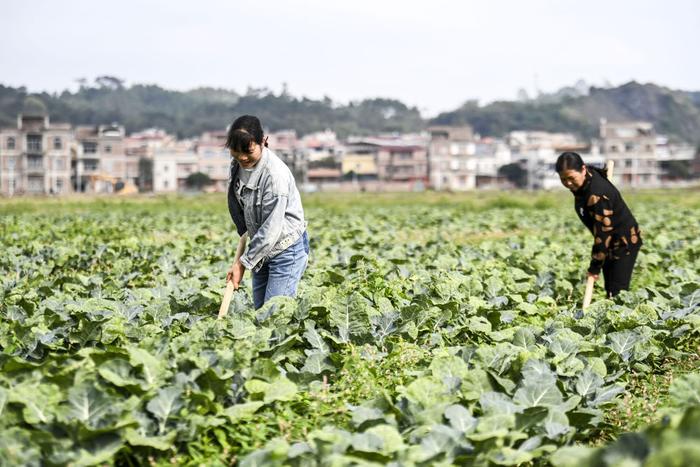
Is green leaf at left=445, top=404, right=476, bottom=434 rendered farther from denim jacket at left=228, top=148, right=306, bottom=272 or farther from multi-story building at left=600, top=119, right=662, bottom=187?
multi-story building at left=600, top=119, right=662, bottom=187

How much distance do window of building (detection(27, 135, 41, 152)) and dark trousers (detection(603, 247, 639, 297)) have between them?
74136 millimetres

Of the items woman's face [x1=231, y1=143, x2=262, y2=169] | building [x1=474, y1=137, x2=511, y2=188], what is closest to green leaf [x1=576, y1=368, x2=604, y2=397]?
woman's face [x1=231, y1=143, x2=262, y2=169]

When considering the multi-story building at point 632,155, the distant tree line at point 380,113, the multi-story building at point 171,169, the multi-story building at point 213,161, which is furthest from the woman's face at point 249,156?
the distant tree line at point 380,113

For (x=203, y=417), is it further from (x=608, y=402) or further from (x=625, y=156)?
(x=625, y=156)

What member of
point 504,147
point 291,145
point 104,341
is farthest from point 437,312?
point 504,147

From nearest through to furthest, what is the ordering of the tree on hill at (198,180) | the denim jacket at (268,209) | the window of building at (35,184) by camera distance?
1. the denim jacket at (268,209)
2. the window of building at (35,184)
3. the tree on hill at (198,180)

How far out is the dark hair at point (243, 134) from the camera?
192 inches

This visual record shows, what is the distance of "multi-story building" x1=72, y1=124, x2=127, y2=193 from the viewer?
8112 cm

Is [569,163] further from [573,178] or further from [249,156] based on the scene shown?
[249,156]

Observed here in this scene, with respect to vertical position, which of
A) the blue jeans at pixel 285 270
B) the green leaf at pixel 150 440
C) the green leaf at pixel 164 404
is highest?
the blue jeans at pixel 285 270

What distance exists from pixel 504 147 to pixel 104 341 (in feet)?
364

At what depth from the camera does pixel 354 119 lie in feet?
545

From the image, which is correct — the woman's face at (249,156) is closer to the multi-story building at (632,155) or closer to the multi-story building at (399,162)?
the multi-story building at (399,162)

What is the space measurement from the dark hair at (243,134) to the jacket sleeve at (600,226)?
317 cm
